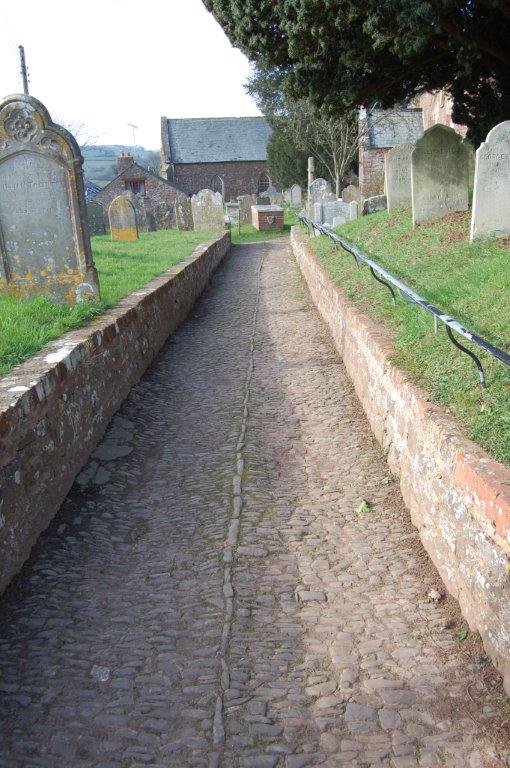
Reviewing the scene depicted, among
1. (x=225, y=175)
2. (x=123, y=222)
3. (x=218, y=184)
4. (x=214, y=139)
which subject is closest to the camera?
(x=123, y=222)

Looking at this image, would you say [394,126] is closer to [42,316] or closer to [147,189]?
[147,189]

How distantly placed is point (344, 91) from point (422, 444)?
24.4ft

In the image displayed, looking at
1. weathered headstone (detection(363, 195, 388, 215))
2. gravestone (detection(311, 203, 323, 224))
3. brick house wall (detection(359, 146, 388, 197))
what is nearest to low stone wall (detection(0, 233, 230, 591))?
weathered headstone (detection(363, 195, 388, 215))

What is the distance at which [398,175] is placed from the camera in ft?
40.9

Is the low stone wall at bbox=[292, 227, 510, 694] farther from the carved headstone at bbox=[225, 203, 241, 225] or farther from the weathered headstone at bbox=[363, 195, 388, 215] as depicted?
the carved headstone at bbox=[225, 203, 241, 225]

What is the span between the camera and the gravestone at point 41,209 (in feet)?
21.1

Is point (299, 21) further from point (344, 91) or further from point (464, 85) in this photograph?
point (464, 85)

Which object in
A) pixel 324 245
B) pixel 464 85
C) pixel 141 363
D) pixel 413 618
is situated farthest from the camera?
pixel 324 245

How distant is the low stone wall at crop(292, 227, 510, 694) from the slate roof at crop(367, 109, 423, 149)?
1034 inches

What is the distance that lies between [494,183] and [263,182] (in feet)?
147

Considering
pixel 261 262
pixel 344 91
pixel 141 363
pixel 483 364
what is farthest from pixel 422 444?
pixel 261 262

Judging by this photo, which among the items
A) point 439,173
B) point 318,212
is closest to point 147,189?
point 318,212

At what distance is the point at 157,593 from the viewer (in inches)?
128

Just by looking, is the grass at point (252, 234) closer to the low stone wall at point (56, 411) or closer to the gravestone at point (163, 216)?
the gravestone at point (163, 216)
